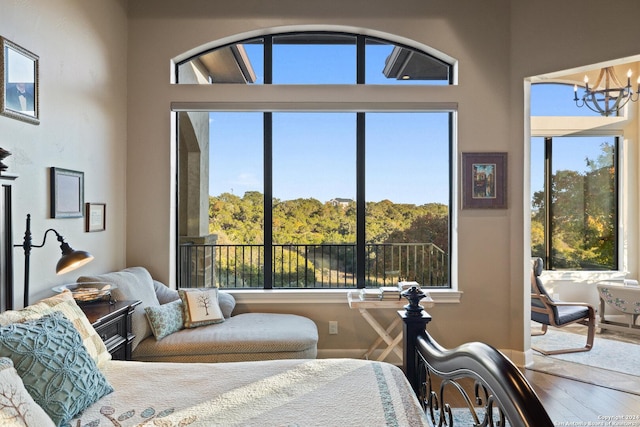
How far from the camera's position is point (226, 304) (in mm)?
3424

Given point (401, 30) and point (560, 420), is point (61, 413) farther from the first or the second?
point (401, 30)

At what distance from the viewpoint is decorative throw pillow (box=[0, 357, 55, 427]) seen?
105 centimetres

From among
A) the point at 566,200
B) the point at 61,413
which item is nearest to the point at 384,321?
the point at 61,413

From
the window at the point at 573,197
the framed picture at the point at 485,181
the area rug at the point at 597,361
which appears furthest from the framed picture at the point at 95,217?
Answer: the window at the point at 573,197

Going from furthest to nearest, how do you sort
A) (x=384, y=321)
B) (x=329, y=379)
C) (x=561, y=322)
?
(x=561, y=322), (x=384, y=321), (x=329, y=379)

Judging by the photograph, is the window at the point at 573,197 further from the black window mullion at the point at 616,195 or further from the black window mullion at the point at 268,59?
the black window mullion at the point at 268,59

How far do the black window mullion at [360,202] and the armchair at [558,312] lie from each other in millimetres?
1855

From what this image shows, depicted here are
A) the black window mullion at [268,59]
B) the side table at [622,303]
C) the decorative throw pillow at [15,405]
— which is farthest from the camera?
the side table at [622,303]

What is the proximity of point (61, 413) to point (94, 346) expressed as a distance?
506 mm

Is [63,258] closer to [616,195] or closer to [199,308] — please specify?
[199,308]

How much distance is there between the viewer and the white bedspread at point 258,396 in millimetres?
1292

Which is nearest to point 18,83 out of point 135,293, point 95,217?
point 95,217

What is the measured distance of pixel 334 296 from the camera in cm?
366

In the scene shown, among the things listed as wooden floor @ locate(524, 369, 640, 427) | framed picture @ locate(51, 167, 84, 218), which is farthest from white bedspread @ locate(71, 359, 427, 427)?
wooden floor @ locate(524, 369, 640, 427)
